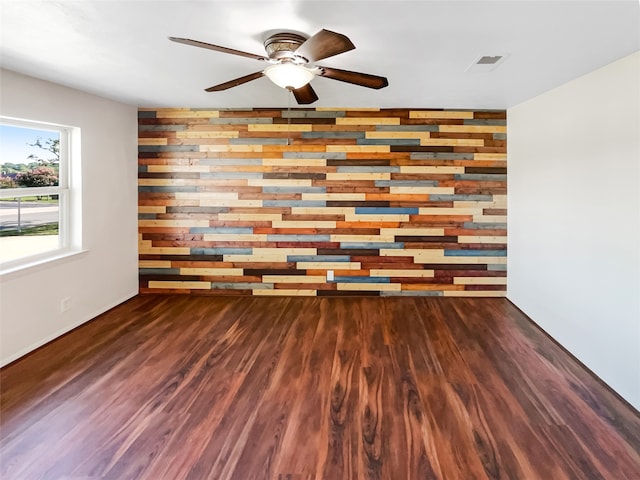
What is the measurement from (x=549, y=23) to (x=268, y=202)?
329 cm

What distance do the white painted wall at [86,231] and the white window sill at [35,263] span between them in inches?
0.5

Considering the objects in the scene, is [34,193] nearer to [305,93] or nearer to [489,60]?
[305,93]

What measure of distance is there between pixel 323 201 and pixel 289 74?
2417mm

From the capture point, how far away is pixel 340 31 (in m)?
2.17

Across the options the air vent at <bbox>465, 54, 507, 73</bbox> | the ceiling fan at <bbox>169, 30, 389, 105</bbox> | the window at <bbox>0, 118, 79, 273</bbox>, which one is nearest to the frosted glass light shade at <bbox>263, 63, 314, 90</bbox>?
the ceiling fan at <bbox>169, 30, 389, 105</bbox>

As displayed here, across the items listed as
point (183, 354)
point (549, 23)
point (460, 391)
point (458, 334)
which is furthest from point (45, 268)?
point (549, 23)

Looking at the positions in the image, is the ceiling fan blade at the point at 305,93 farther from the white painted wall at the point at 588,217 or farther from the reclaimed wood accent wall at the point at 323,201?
the white painted wall at the point at 588,217

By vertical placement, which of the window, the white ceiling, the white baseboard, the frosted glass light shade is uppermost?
Answer: the white ceiling

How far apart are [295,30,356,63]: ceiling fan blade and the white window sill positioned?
2799 millimetres

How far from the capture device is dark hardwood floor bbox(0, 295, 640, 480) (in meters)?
1.88

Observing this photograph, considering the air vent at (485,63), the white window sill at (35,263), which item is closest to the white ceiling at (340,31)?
the air vent at (485,63)

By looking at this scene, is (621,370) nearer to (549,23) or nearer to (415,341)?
(415,341)

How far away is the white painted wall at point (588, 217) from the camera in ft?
8.05

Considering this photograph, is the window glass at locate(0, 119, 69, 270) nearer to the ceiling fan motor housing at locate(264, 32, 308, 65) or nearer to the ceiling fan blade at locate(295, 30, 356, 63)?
the ceiling fan motor housing at locate(264, 32, 308, 65)
